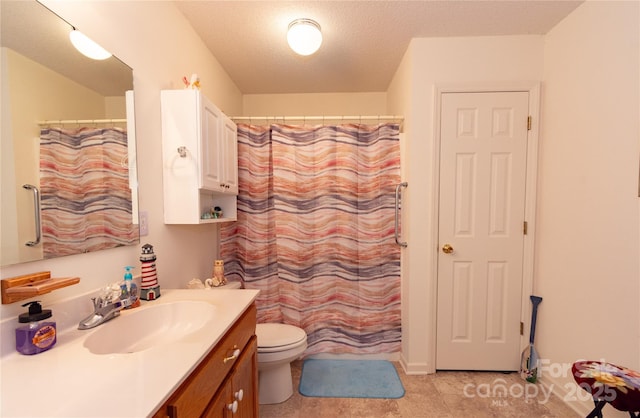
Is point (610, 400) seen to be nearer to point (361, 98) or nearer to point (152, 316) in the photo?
point (152, 316)

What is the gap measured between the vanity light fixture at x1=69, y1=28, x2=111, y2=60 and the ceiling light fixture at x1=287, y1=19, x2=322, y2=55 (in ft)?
3.48

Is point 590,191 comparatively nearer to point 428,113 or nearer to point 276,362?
point 428,113

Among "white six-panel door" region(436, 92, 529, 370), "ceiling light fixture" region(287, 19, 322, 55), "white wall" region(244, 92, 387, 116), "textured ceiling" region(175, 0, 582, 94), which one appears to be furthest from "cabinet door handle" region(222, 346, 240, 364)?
"white wall" region(244, 92, 387, 116)

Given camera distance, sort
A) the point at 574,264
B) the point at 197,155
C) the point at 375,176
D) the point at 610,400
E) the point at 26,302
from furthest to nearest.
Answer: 1. the point at 375,176
2. the point at 574,264
3. the point at 197,155
4. the point at 610,400
5. the point at 26,302

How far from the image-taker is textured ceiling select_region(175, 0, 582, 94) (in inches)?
63.8

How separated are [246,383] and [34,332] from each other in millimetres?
770

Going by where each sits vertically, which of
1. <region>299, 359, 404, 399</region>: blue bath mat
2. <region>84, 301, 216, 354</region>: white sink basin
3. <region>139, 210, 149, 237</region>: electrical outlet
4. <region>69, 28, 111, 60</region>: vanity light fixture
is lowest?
<region>299, 359, 404, 399</region>: blue bath mat

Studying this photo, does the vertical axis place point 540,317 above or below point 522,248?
below

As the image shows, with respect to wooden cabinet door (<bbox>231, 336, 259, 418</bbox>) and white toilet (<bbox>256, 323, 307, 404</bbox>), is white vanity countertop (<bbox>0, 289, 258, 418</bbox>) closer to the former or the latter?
wooden cabinet door (<bbox>231, 336, 259, 418</bbox>)

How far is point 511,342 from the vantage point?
78.1 inches

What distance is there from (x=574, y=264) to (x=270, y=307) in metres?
2.13

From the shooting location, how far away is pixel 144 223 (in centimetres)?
131

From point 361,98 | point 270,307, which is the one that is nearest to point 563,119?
point 361,98

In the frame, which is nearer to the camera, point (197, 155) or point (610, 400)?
point (610, 400)
